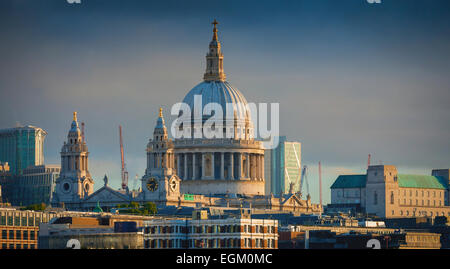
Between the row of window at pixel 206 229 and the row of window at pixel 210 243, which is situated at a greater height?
the row of window at pixel 206 229

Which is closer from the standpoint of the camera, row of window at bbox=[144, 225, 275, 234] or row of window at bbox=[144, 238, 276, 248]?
row of window at bbox=[144, 238, 276, 248]

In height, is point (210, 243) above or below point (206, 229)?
below

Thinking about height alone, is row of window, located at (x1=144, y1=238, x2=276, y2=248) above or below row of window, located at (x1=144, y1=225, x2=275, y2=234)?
below

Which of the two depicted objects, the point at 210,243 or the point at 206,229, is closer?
the point at 210,243

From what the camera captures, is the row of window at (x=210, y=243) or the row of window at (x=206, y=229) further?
the row of window at (x=206, y=229)
